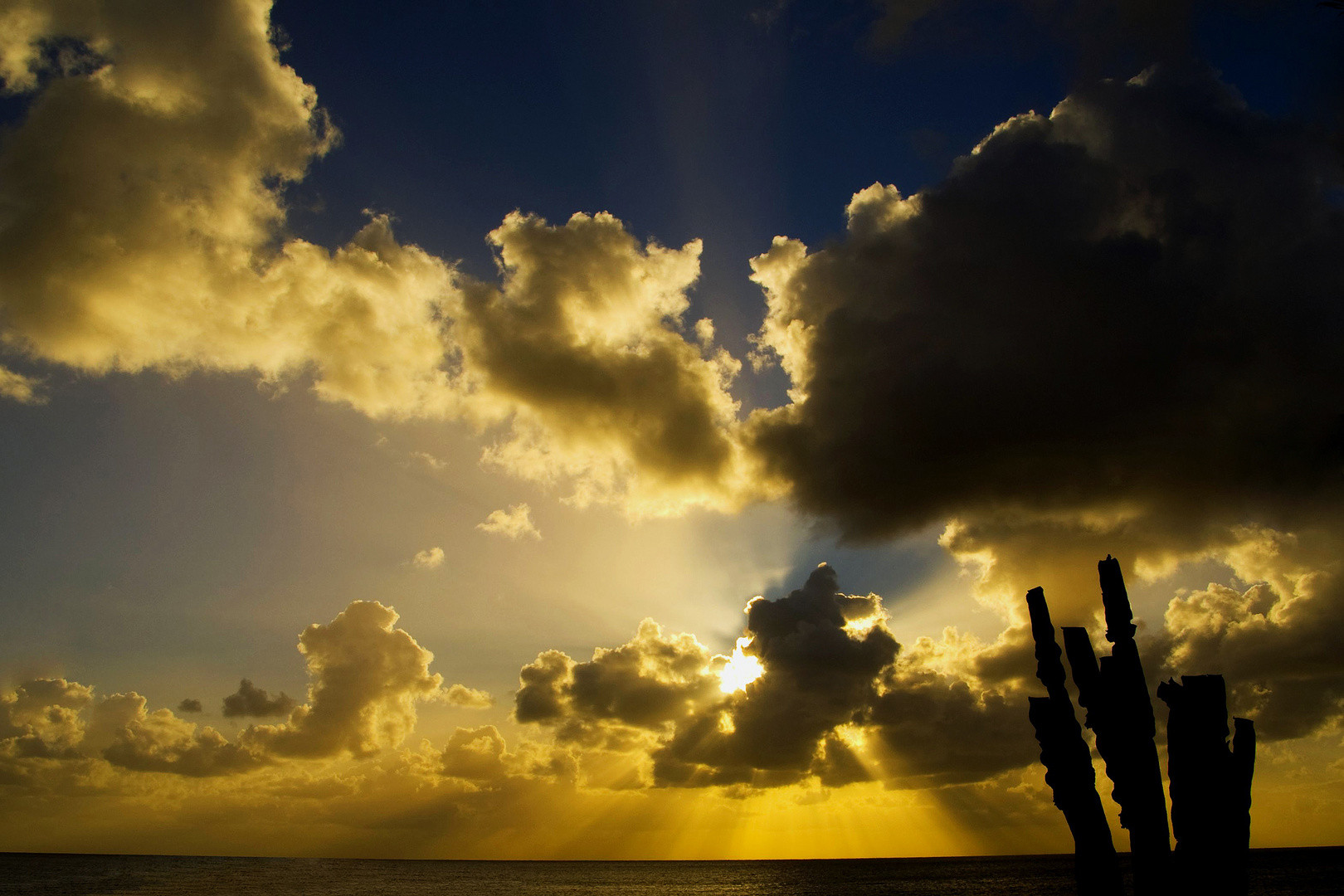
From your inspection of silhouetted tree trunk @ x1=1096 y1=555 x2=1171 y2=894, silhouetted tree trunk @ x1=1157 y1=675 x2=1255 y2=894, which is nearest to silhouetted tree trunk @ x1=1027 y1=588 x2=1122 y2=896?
silhouetted tree trunk @ x1=1096 y1=555 x2=1171 y2=894

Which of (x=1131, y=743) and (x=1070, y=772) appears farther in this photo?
(x=1070, y=772)

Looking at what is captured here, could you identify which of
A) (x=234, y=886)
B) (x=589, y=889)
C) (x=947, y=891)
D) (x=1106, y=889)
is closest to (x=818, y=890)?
(x=947, y=891)

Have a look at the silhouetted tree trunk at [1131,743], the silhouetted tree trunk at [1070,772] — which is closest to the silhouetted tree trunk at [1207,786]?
the silhouetted tree trunk at [1131,743]

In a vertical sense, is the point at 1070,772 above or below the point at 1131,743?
below

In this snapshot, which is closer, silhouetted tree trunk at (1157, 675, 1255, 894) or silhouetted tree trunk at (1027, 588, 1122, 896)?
silhouetted tree trunk at (1157, 675, 1255, 894)

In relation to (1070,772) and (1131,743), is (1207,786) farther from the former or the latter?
(1070,772)

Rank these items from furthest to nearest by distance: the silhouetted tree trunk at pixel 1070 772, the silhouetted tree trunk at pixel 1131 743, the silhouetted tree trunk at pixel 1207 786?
the silhouetted tree trunk at pixel 1070 772, the silhouetted tree trunk at pixel 1131 743, the silhouetted tree trunk at pixel 1207 786

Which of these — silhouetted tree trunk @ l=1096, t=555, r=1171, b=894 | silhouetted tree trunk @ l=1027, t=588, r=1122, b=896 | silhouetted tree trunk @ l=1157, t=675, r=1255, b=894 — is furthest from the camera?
silhouetted tree trunk @ l=1027, t=588, r=1122, b=896

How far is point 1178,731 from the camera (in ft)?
36.3

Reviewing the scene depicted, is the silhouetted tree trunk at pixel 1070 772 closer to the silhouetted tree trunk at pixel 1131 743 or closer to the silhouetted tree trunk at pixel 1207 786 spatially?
the silhouetted tree trunk at pixel 1131 743

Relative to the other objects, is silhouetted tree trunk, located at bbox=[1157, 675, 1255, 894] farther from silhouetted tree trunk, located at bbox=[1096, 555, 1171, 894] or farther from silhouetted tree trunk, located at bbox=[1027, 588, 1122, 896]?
silhouetted tree trunk, located at bbox=[1027, 588, 1122, 896]

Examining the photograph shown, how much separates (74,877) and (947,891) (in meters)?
173

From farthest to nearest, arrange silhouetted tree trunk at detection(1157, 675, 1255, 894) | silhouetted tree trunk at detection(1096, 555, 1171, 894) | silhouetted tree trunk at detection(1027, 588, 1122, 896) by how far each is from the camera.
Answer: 1. silhouetted tree trunk at detection(1027, 588, 1122, 896)
2. silhouetted tree trunk at detection(1096, 555, 1171, 894)
3. silhouetted tree trunk at detection(1157, 675, 1255, 894)

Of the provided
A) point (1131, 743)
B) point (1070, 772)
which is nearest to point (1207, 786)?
point (1131, 743)
